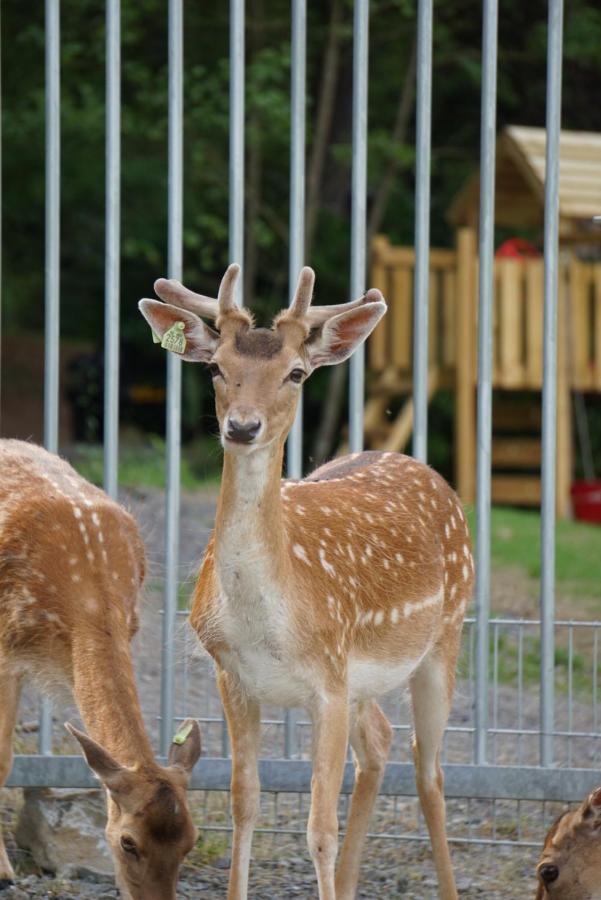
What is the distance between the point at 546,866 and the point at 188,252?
15.0 metres

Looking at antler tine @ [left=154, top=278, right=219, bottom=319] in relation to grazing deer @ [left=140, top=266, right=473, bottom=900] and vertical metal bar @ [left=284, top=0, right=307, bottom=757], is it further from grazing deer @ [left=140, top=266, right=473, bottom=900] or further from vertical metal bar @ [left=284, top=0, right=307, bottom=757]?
vertical metal bar @ [left=284, top=0, right=307, bottom=757]

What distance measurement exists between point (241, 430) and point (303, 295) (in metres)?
0.55

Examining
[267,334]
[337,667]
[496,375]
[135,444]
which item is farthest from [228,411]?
[135,444]

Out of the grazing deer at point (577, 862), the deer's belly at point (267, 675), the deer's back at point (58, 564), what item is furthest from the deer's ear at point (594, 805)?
the deer's back at point (58, 564)

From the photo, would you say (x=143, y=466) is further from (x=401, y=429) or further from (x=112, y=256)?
(x=112, y=256)

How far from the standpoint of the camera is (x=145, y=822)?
4207mm

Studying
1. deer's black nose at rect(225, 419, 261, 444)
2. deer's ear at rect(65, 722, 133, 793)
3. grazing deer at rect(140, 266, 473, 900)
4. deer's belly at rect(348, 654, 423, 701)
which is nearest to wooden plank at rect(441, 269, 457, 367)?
grazing deer at rect(140, 266, 473, 900)

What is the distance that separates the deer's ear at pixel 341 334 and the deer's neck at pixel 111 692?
103cm

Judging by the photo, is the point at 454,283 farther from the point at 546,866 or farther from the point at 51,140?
the point at 546,866

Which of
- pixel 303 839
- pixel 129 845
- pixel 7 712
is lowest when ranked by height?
pixel 303 839

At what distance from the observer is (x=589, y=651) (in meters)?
9.62

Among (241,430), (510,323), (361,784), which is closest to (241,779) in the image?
(361,784)

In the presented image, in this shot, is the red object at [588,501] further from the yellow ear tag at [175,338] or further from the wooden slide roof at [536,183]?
the yellow ear tag at [175,338]

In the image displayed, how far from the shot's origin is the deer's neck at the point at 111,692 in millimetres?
4477
